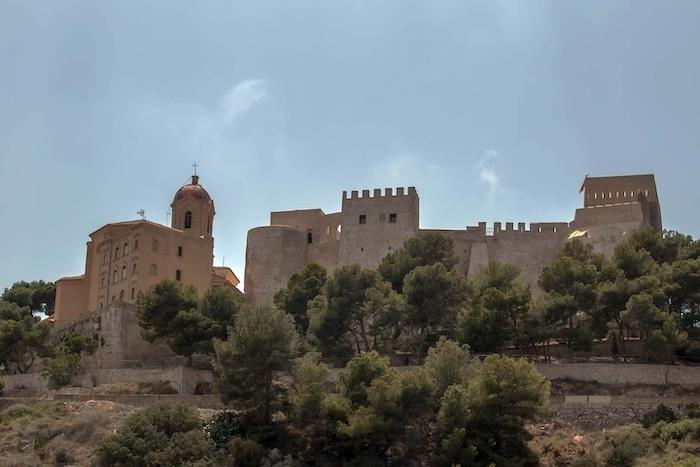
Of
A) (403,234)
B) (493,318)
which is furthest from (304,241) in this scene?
(493,318)

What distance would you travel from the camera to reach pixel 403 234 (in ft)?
193

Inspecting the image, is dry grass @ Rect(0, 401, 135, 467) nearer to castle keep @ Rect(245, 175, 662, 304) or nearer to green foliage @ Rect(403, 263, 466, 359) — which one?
green foliage @ Rect(403, 263, 466, 359)

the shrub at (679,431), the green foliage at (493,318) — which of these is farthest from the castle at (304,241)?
the shrub at (679,431)

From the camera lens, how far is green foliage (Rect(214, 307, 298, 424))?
3594cm

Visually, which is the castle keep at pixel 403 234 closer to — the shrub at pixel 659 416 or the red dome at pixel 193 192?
the red dome at pixel 193 192

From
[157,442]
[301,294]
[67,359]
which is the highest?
[301,294]

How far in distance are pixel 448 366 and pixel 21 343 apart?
22.8 m

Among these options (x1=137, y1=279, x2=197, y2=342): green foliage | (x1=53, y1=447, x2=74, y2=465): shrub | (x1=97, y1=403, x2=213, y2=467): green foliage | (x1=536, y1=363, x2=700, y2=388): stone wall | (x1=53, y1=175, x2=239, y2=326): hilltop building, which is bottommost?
(x1=53, y1=447, x2=74, y2=465): shrub

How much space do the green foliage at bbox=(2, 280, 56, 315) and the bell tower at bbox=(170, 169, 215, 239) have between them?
9789 mm

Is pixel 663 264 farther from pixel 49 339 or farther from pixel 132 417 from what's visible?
pixel 49 339

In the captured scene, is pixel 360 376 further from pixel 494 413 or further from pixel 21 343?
pixel 21 343

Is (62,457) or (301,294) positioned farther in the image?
(301,294)

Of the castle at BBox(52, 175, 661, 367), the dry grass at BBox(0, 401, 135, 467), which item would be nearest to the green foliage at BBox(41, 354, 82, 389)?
the dry grass at BBox(0, 401, 135, 467)

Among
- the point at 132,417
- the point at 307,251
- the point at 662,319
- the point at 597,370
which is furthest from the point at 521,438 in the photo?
the point at 307,251
